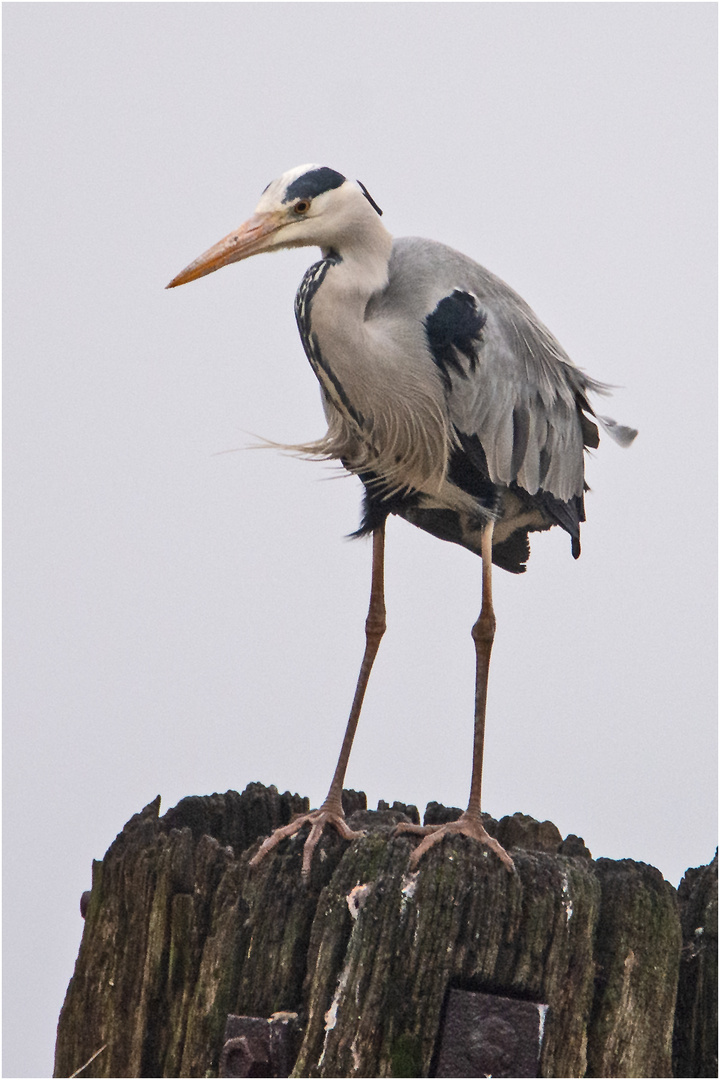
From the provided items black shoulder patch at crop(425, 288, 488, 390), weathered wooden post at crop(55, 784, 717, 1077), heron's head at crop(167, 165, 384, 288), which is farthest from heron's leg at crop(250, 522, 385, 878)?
heron's head at crop(167, 165, 384, 288)

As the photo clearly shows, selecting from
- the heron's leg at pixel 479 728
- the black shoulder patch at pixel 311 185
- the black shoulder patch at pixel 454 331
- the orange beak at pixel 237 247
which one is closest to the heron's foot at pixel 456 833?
the heron's leg at pixel 479 728

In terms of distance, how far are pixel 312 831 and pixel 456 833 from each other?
1.41 ft

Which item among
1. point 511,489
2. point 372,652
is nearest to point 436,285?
point 511,489

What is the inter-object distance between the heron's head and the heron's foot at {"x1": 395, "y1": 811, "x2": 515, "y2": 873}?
6.02 feet

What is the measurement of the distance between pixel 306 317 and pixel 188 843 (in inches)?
67.0

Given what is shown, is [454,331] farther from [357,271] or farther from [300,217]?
[300,217]

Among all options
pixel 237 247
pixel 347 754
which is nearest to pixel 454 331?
pixel 237 247

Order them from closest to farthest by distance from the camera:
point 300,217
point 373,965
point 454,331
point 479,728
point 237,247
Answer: point 373,965 → point 237,247 → point 300,217 → point 454,331 → point 479,728

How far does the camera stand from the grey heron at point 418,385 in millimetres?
4086

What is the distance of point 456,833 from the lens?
12.0 ft

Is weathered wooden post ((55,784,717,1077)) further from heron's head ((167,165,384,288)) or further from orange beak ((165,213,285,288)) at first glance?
heron's head ((167,165,384,288))

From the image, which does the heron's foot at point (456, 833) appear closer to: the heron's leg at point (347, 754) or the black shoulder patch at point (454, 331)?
the heron's leg at point (347, 754)

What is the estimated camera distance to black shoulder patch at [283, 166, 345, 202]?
160 inches

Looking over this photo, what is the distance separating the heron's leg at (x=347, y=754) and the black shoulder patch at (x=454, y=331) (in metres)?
0.74
